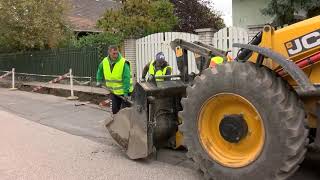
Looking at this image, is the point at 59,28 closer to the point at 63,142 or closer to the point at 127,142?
the point at 63,142

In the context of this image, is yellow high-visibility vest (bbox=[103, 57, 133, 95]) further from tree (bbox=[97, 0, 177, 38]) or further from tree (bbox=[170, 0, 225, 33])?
tree (bbox=[170, 0, 225, 33])

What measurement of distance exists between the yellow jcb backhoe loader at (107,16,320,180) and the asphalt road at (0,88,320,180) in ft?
2.32

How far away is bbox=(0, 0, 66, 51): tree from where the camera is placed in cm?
2030

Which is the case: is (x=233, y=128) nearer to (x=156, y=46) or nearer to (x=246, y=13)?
(x=156, y=46)

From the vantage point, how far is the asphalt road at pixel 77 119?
563 centimetres

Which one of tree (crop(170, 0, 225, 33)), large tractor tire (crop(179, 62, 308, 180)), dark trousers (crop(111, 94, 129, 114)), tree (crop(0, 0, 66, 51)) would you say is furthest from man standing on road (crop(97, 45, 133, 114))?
tree (crop(0, 0, 66, 51))

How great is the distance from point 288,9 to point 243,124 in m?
8.56

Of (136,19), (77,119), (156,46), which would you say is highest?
(136,19)

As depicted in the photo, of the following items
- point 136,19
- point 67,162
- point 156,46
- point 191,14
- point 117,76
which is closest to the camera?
point 67,162

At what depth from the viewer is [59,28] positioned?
70.6 feet

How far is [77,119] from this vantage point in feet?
34.8

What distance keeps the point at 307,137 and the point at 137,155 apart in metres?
2.57

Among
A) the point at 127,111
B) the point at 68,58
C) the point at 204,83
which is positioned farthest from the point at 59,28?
the point at 204,83

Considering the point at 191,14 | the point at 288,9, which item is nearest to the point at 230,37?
the point at 288,9
